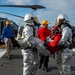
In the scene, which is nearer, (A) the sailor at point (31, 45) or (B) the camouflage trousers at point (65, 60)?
(A) the sailor at point (31, 45)

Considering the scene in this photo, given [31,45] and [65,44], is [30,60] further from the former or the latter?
[65,44]

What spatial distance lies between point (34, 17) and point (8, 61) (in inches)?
177

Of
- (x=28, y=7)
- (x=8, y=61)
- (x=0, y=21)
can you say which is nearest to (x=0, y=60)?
(x=8, y=61)

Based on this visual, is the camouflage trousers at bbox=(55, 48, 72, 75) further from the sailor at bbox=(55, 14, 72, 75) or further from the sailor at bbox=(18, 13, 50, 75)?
the sailor at bbox=(18, 13, 50, 75)

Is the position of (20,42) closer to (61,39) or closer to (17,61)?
(61,39)

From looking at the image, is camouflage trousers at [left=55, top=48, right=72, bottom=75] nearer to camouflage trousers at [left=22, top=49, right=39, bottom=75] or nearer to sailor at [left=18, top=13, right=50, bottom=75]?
sailor at [left=18, top=13, right=50, bottom=75]

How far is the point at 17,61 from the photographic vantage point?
1039cm

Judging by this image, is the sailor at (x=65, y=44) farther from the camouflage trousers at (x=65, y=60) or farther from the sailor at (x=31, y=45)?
the sailor at (x=31, y=45)

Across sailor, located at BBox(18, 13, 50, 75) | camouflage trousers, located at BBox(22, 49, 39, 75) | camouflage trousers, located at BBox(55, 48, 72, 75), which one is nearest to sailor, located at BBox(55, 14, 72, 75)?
camouflage trousers, located at BBox(55, 48, 72, 75)

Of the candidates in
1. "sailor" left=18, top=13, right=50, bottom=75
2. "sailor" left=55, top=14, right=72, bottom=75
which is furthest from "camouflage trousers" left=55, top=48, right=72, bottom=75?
"sailor" left=18, top=13, right=50, bottom=75

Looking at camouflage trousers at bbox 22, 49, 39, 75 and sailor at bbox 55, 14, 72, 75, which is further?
camouflage trousers at bbox 22, 49, 39, 75

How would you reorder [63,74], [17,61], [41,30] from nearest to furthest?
[63,74] → [41,30] → [17,61]

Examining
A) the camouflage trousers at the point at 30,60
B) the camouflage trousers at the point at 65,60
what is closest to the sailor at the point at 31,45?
the camouflage trousers at the point at 30,60

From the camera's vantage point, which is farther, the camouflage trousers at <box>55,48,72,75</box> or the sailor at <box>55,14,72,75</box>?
the camouflage trousers at <box>55,48,72,75</box>
